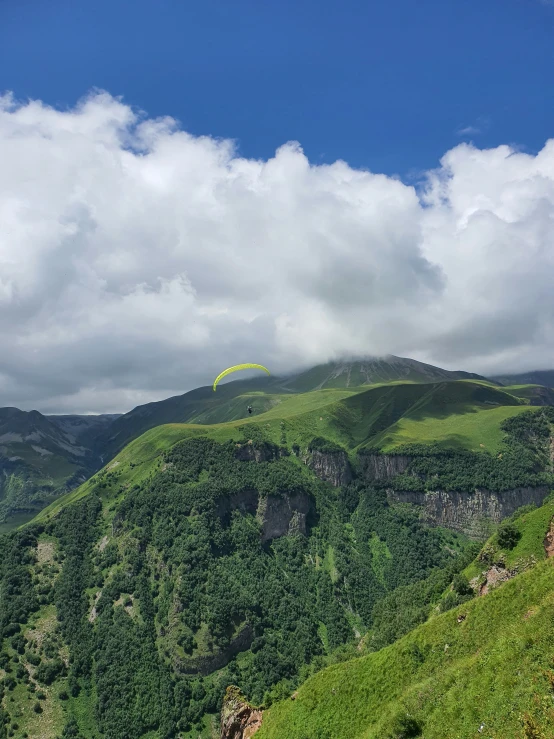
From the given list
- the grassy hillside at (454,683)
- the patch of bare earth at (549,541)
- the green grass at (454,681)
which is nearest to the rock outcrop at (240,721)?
the green grass at (454,681)

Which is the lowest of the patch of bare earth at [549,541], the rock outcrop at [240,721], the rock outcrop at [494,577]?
the rock outcrop at [240,721]

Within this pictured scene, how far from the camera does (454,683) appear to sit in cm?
7150

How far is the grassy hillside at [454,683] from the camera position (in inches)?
2277

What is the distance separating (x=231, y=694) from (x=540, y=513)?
10839 centimetres

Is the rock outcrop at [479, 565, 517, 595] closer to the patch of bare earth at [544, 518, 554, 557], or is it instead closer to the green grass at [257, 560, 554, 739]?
the patch of bare earth at [544, 518, 554, 557]

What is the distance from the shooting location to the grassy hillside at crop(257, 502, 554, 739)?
190ft

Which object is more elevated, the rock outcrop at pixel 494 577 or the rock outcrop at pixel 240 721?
the rock outcrop at pixel 494 577

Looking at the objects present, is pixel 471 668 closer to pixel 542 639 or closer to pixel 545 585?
pixel 542 639

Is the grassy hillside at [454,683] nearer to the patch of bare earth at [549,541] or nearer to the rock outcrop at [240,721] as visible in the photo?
the rock outcrop at [240,721]

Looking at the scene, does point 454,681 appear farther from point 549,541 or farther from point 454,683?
point 549,541

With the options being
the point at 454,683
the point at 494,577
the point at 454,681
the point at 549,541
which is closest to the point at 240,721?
the point at 454,681

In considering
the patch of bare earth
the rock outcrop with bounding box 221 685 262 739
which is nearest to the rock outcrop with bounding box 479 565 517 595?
the patch of bare earth

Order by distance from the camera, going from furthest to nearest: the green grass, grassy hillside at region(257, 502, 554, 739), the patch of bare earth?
1. the patch of bare earth
2. the green grass
3. grassy hillside at region(257, 502, 554, 739)

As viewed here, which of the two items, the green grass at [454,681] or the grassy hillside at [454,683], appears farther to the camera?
the green grass at [454,681]
